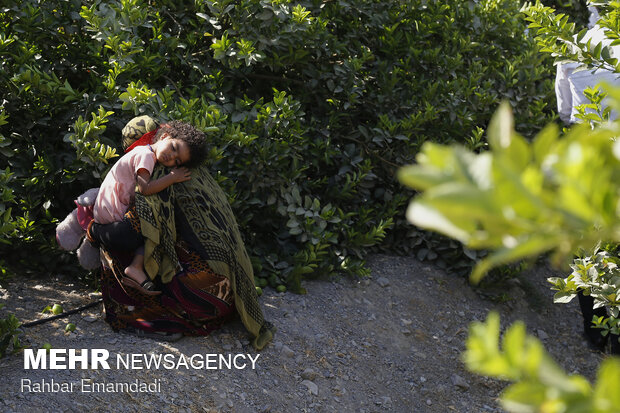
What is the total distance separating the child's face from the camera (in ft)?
11.9

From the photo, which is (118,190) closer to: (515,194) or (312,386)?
(312,386)

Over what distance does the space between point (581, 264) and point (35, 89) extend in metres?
3.16

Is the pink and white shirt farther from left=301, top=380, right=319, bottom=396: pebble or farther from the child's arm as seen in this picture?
left=301, top=380, right=319, bottom=396: pebble

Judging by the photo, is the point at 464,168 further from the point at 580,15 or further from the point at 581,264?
the point at 580,15

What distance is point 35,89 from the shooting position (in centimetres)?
408

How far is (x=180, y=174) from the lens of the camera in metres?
3.68

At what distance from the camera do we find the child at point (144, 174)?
3.61 m

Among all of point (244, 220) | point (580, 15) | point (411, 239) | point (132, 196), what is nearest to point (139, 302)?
point (132, 196)

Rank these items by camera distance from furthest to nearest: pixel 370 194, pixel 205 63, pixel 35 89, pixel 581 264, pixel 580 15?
pixel 580 15, pixel 370 194, pixel 205 63, pixel 35 89, pixel 581 264

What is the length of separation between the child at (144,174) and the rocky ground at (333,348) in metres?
0.44

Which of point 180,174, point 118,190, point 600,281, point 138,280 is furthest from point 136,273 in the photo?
point 600,281

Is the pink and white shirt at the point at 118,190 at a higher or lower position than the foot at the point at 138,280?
higher

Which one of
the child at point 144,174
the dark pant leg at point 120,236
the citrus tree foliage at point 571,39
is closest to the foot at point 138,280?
the child at point 144,174

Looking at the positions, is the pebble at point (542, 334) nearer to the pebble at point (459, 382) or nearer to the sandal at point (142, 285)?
the pebble at point (459, 382)
